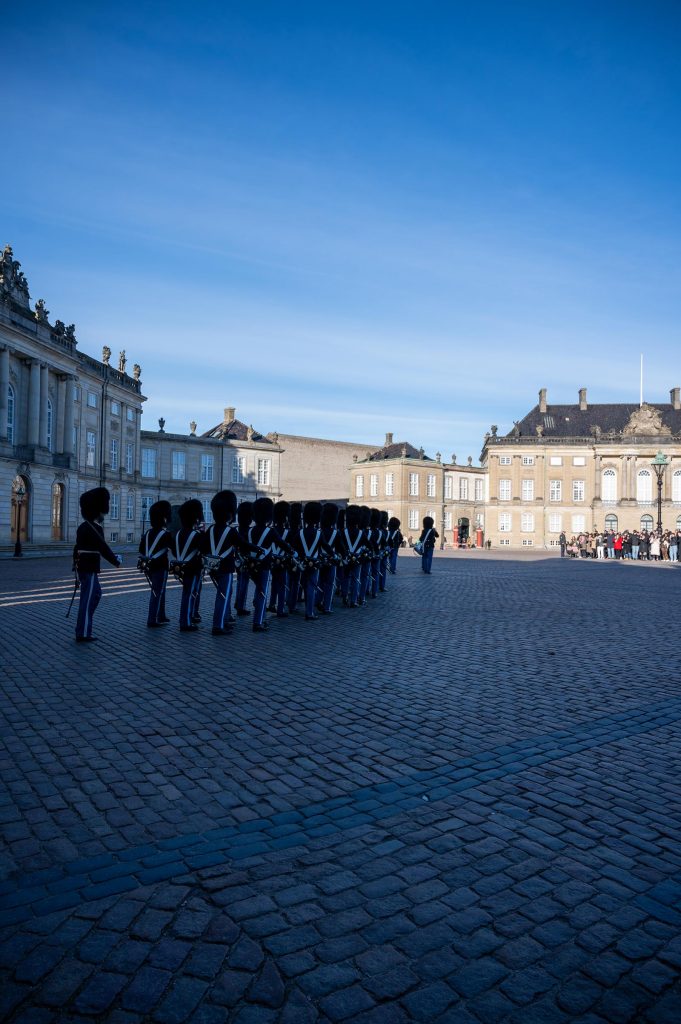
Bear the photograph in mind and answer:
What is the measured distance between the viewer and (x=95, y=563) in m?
9.95

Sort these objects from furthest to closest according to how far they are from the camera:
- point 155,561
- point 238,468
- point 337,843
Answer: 1. point 238,468
2. point 155,561
3. point 337,843

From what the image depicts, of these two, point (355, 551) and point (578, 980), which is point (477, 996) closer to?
point (578, 980)

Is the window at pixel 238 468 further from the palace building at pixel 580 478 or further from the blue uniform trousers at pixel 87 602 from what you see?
the blue uniform trousers at pixel 87 602

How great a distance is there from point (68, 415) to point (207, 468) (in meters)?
18.9

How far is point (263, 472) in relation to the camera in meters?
61.8

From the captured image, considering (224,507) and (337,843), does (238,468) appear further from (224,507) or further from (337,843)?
(337,843)

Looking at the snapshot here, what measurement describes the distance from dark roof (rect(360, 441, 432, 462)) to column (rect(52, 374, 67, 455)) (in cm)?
3166

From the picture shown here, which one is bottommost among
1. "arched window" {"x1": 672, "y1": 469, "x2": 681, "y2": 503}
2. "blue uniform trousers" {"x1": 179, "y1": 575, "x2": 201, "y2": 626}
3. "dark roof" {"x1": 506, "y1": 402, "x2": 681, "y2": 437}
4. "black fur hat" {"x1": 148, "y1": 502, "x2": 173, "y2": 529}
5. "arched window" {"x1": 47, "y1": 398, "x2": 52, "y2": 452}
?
"blue uniform trousers" {"x1": 179, "y1": 575, "x2": 201, "y2": 626}

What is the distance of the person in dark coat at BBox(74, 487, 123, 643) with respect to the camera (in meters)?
9.44

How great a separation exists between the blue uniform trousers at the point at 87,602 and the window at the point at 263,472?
171 feet

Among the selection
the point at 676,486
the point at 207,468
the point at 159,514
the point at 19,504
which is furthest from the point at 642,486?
the point at 159,514

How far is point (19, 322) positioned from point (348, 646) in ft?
106

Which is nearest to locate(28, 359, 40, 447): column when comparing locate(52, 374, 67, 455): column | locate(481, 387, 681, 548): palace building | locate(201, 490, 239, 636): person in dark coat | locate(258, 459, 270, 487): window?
locate(52, 374, 67, 455): column

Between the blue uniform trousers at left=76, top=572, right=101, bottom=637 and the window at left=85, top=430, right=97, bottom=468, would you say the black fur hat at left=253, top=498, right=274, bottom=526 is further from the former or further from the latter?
the window at left=85, top=430, right=97, bottom=468
